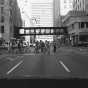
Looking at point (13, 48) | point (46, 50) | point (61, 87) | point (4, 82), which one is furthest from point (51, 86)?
point (13, 48)

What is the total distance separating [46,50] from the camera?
34.8 meters

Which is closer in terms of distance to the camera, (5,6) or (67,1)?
(5,6)

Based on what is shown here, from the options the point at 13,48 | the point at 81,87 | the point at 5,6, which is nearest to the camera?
the point at 81,87

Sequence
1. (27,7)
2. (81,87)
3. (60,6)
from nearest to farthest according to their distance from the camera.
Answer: (81,87), (60,6), (27,7)

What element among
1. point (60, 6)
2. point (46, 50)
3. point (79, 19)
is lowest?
point (46, 50)

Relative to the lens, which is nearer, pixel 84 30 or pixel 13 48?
pixel 13 48

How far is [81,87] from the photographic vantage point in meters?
5.01

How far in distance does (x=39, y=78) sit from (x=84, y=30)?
72535 millimetres

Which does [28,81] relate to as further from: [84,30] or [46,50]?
[84,30]

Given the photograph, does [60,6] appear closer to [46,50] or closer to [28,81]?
[46,50]

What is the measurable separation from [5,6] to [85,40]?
2925cm

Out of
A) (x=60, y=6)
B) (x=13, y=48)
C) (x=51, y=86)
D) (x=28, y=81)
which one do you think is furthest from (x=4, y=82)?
(x=60, y=6)

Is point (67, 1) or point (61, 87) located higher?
point (67, 1)

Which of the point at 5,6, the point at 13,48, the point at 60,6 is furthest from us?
the point at 60,6
